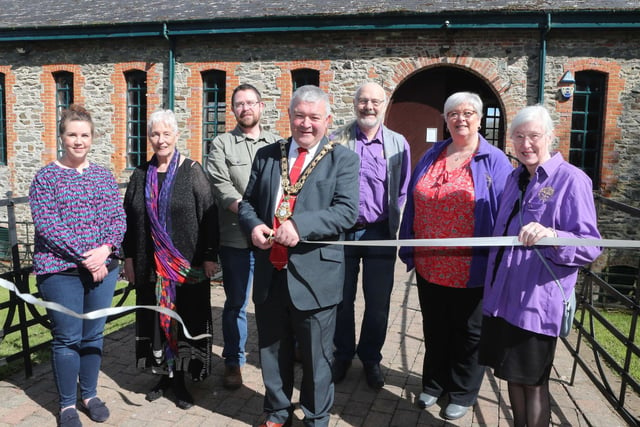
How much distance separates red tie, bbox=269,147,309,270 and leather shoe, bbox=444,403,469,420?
5.19 feet

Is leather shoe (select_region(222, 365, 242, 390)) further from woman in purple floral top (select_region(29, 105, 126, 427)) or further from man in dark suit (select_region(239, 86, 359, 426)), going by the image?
woman in purple floral top (select_region(29, 105, 126, 427))

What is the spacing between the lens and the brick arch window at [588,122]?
1088 centimetres

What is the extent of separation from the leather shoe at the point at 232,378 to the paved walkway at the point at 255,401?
0.04 metres

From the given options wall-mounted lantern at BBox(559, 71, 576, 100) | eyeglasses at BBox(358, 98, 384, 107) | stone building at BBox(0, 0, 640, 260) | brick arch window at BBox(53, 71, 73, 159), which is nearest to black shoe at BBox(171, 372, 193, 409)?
eyeglasses at BBox(358, 98, 384, 107)

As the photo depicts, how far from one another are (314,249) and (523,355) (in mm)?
1254

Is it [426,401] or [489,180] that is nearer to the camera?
[489,180]

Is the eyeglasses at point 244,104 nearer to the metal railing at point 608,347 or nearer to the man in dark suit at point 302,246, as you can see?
the man in dark suit at point 302,246

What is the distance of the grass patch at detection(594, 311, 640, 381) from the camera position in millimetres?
5805

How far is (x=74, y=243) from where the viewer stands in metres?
3.19

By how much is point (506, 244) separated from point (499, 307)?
0.36m

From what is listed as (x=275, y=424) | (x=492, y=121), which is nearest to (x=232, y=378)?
(x=275, y=424)

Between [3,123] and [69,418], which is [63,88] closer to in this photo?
[3,123]

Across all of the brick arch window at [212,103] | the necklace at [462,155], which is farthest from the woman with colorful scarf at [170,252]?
the brick arch window at [212,103]

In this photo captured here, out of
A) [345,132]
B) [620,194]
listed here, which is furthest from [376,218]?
[620,194]
